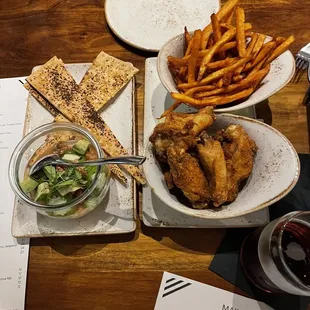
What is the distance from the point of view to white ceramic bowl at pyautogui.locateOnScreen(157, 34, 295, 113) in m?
1.21

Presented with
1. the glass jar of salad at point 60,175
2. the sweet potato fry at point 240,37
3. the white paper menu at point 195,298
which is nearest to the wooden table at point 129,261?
the white paper menu at point 195,298

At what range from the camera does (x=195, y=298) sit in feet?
3.87

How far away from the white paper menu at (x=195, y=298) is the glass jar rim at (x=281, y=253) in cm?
23

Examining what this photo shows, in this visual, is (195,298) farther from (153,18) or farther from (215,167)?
(153,18)

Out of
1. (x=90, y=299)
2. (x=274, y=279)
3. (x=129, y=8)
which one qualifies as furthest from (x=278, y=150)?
(x=129, y=8)

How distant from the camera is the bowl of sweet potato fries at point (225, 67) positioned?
1214 mm

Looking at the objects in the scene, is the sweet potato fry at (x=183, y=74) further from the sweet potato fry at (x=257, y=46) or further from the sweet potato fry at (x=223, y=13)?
the sweet potato fry at (x=257, y=46)

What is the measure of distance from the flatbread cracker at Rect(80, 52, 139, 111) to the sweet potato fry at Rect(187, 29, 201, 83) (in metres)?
0.27

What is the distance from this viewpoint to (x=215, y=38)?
1.28 m

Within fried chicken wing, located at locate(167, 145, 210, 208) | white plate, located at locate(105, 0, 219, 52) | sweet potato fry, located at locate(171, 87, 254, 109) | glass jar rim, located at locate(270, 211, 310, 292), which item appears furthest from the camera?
white plate, located at locate(105, 0, 219, 52)

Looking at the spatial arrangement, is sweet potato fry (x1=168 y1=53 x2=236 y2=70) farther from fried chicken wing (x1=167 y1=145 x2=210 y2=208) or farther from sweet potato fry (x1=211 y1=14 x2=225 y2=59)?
fried chicken wing (x1=167 y1=145 x2=210 y2=208)

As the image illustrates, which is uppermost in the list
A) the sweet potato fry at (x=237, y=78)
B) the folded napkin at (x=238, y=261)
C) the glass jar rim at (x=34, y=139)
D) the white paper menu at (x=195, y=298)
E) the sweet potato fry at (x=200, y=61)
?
Result: the sweet potato fry at (x=200, y=61)

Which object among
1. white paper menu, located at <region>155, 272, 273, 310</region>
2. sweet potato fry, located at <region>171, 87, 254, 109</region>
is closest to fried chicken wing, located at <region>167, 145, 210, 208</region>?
sweet potato fry, located at <region>171, 87, 254, 109</region>

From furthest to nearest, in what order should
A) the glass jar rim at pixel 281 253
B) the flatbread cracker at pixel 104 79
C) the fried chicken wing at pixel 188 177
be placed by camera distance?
the flatbread cracker at pixel 104 79 < the fried chicken wing at pixel 188 177 < the glass jar rim at pixel 281 253
